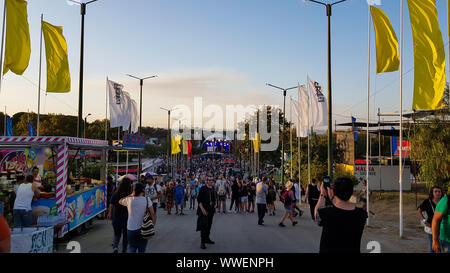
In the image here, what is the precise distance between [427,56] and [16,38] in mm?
12467

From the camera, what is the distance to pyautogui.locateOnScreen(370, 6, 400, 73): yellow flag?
1238 centimetres

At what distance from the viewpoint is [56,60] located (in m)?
14.1

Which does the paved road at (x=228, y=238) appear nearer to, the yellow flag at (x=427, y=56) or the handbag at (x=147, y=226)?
the handbag at (x=147, y=226)

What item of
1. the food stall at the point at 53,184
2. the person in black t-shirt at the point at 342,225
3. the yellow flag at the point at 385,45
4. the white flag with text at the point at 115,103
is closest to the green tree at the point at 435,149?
the yellow flag at the point at 385,45

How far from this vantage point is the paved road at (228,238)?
29.5ft

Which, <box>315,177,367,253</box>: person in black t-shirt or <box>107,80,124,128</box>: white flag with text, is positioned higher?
<box>107,80,124,128</box>: white flag with text

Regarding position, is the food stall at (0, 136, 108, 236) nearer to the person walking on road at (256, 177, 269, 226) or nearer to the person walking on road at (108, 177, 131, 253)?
the person walking on road at (108, 177, 131, 253)

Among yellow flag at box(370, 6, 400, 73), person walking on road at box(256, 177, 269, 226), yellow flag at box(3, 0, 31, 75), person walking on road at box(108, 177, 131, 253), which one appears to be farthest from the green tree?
yellow flag at box(3, 0, 31, 75)

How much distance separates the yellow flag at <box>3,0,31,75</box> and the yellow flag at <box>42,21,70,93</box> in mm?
2446

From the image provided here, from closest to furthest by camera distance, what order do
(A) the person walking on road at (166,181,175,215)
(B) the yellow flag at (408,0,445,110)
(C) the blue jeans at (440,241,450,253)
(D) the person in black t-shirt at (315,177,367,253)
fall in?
(D) the person in black t-shirt at (315,177,367,253), (C) the blue jeans at (440,241,450,253), (B) the yellow flag at (408,0,445,110), (A) the person walking on road at (166,181,175,215)

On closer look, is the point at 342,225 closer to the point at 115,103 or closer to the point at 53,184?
the point at 53,184
